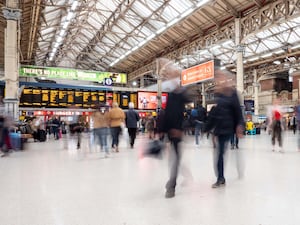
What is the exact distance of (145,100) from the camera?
22.0 meters

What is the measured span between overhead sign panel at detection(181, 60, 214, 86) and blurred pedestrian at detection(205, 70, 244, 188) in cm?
728

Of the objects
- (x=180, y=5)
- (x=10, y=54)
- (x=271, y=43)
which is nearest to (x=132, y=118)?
(x=10, y=54)

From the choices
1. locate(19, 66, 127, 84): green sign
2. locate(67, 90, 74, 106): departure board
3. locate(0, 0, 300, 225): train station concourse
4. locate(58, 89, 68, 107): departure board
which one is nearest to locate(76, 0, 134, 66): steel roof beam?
locate(0, 0, 300, 225): train station concourse

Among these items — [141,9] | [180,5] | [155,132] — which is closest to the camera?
[155,132]

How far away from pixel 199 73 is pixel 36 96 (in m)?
11.0

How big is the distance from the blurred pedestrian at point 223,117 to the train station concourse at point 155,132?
15 mm

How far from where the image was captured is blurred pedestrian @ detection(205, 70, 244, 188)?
3.53m

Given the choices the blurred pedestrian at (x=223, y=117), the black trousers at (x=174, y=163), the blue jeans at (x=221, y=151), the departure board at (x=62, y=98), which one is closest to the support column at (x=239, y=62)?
the departure board at (x=62, y=98)

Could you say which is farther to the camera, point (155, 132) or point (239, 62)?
point (239, 62)

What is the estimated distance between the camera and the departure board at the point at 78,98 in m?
18.9

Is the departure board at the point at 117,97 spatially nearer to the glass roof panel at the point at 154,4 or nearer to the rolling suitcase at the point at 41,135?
the glass roof panel at the point at 154,4

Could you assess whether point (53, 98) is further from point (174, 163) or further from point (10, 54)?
point (174, 163)

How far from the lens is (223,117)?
355 cm

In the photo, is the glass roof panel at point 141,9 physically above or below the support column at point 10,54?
above
